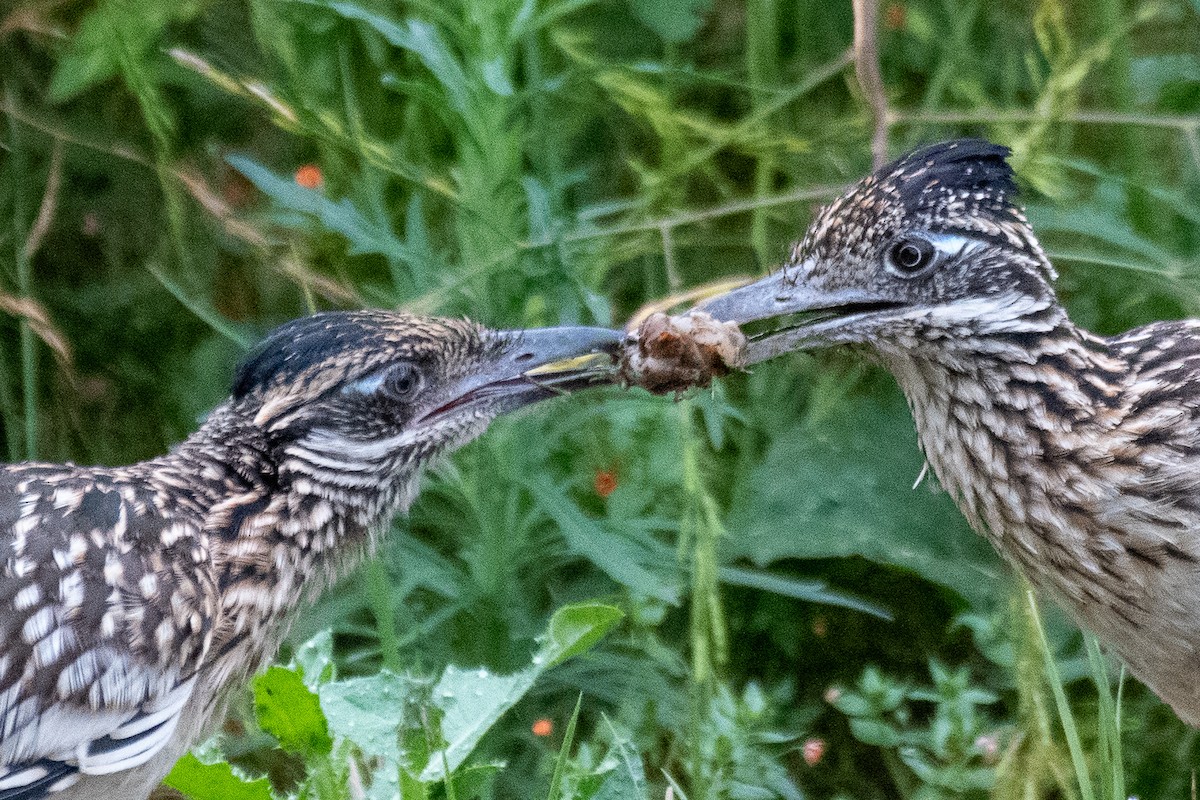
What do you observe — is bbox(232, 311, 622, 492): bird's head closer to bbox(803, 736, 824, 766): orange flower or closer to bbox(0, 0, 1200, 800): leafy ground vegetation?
bbox(0, 0, 1200, 800): leafy ground vegetation

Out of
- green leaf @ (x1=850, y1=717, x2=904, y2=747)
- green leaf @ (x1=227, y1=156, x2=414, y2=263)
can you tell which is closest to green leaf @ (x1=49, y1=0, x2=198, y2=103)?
green leaf @ (x1=227, y1=156, x2=414, y2=263)

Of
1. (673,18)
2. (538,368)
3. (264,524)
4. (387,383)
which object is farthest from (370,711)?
(673,18)

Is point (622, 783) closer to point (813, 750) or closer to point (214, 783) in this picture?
point (214, 783)

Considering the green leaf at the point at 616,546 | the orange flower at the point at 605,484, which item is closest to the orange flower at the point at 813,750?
the green leaf at the point at 616,546

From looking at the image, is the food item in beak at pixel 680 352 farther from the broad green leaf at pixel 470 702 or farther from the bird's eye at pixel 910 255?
the broad green leaf at pixel 470 702

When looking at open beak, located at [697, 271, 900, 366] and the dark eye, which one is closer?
open beak, located at [697, 271, 900, 366]

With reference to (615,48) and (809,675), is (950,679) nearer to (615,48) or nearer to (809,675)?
(809,675)
